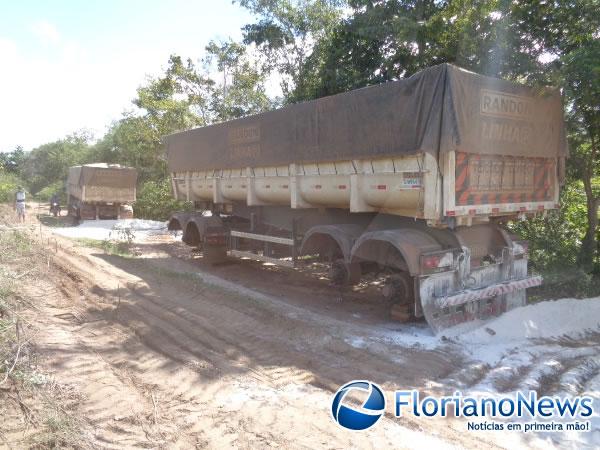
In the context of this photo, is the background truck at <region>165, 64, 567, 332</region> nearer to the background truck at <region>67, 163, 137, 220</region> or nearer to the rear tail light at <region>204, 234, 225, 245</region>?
the rear tail light at <region>204, 234, 225, 245</region>

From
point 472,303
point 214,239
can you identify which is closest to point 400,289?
point 472,303

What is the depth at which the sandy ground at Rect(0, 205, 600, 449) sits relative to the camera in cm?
347

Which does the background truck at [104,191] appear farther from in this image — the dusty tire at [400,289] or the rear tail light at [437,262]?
the rear tail light at [437,262]

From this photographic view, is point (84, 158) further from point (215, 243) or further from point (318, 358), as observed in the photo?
point (318, 358)

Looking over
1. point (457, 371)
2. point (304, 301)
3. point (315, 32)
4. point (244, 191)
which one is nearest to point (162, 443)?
point (457, 371)

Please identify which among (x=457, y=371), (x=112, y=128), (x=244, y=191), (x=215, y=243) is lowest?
(x=457, y=371)

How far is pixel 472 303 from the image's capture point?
6.19 metres

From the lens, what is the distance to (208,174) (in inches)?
421

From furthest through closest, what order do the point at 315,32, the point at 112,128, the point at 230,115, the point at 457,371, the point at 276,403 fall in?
the point at 112,128 → the point at 230,115 → the point at 315,32 → the point at 457,371 → the point at 276,403

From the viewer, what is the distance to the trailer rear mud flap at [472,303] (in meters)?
5.70

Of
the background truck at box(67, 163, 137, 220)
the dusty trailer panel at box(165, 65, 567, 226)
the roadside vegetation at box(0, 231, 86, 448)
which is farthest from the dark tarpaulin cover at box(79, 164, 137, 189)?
the roadside vegetation at box(0, 231, 86, 448)

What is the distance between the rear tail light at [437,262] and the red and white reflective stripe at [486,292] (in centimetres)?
36

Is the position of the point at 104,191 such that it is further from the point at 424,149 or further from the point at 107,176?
the point at 424,149

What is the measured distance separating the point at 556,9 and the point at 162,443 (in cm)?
837
